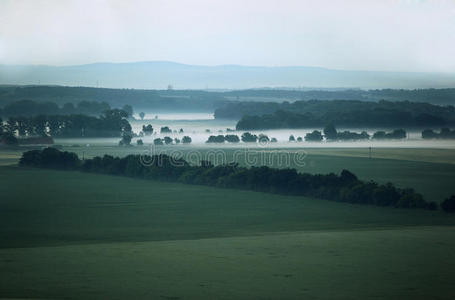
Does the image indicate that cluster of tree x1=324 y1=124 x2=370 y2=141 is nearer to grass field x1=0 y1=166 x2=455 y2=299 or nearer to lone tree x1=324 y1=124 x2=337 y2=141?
lone tree x1=324 y1=124 x2=337 y2=141

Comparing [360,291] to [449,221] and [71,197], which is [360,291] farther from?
[71,197]

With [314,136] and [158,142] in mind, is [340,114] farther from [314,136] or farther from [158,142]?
[158,142]

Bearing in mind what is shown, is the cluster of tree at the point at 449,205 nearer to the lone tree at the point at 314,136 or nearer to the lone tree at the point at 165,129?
the lone tree at the point at 314,136

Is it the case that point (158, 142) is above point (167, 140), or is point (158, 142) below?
below

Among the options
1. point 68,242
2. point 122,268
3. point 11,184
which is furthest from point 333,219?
point 11,184

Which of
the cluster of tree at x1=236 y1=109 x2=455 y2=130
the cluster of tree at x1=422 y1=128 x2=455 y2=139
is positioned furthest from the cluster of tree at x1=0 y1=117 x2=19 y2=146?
the cluster of tree at x1=422 y1=128 x2=455 y2=139

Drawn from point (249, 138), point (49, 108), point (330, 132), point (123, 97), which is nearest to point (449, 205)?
point (330, 132)
